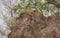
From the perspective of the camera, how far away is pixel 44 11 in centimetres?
194

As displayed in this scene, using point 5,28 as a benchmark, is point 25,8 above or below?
above

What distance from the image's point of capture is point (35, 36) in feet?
5.22

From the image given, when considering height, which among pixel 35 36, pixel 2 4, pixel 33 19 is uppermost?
pixel 2 4

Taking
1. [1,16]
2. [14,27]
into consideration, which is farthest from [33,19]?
[1,16]

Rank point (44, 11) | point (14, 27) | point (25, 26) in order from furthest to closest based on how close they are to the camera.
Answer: point (44, 11) < point (14, 27) < point (25, 26)

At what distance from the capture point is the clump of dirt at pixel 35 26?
5.02ft

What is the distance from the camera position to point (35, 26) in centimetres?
165

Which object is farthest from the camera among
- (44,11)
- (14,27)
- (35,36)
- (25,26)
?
(44,11)

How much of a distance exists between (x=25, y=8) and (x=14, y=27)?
0.85 ft

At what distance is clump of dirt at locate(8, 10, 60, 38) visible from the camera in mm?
1530

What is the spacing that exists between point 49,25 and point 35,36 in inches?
6.1

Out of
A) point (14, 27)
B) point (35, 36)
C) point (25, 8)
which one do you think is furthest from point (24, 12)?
point (35, 36)

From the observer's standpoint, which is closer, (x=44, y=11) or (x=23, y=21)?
(x=23, y=21)

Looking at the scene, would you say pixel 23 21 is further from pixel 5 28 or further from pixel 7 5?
pixel 7 5
